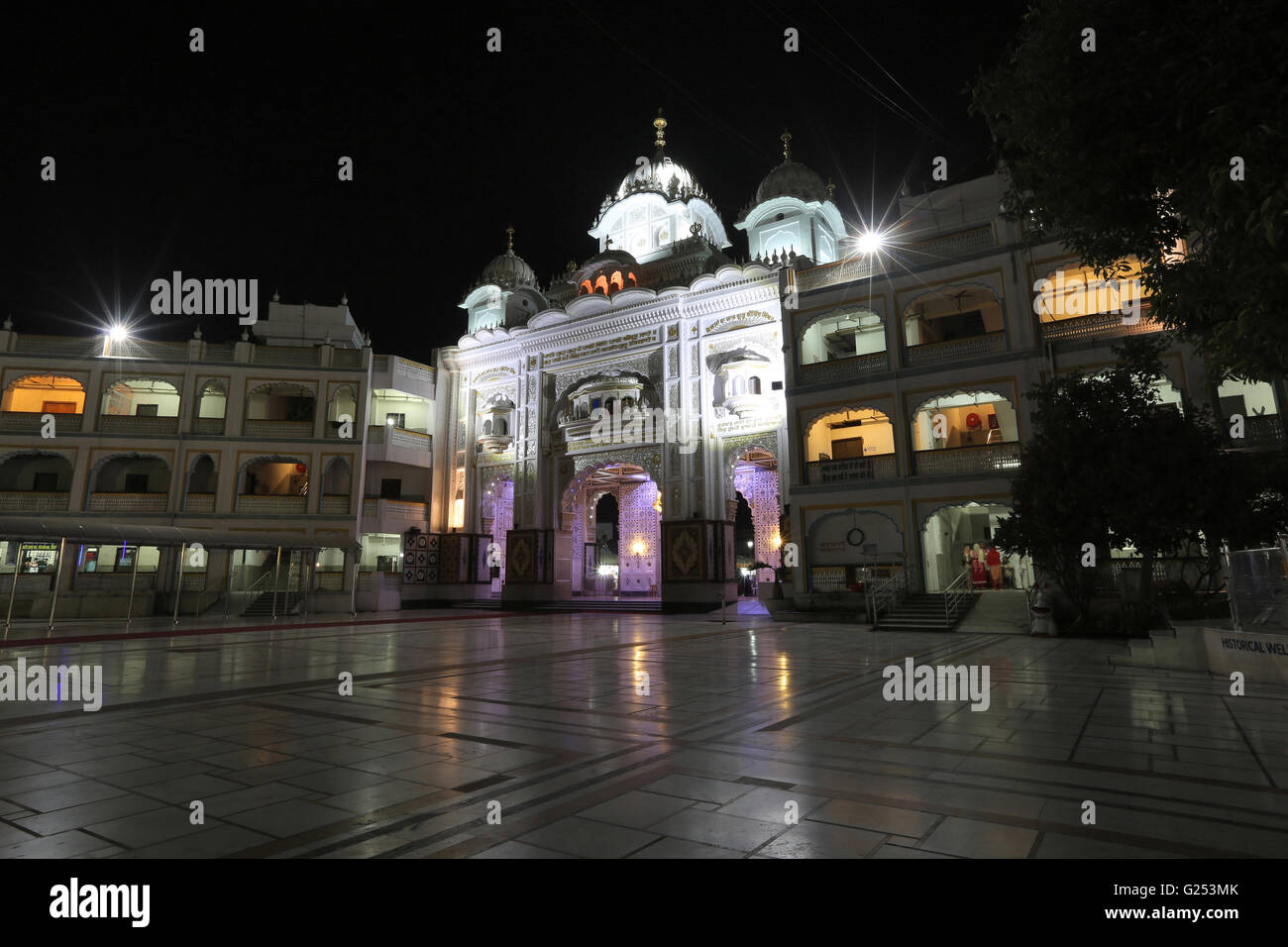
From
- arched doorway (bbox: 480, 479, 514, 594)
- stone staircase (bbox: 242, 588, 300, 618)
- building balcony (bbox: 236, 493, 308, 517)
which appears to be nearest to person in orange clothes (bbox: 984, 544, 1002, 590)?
arched doorway (bbox: 480, 479, 514, 594)

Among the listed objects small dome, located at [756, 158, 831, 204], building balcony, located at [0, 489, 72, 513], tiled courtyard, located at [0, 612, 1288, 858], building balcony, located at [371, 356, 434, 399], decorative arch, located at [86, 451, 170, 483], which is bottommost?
tiled courtyard, located at [0, 612, 1288, 858]

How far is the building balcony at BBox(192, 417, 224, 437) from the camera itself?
26.4 m

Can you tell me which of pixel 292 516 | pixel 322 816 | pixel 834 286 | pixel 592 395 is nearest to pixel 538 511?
pixel 592 395

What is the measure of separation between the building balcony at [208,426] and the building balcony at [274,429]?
88 cm

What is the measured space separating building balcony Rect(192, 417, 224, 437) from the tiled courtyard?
840 inches

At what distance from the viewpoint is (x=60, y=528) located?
55.3 feet

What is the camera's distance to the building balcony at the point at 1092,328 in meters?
17.0

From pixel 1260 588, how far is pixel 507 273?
107 ft

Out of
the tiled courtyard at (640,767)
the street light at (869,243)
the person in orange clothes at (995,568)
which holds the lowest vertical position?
the tiled courtyard at (640,767)

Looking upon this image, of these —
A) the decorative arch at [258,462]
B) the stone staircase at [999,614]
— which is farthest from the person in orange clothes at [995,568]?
the decorative arch at [258,462]

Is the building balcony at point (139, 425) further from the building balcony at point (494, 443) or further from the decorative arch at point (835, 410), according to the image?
the decorative arch at point (835, 410)

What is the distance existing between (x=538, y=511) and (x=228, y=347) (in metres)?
13.7

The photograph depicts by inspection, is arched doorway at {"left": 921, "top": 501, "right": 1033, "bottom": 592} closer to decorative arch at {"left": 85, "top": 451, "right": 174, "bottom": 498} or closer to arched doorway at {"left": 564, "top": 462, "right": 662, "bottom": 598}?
arched doorway at {"left": 564, "top": 462, "right": 662, "bottom": 598}

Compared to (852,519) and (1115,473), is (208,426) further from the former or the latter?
(1115,473)
